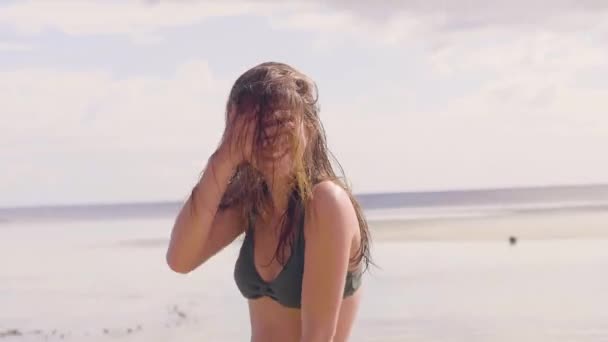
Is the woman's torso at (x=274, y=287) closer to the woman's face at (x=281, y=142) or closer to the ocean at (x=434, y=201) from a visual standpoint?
the woman's face at (x=281, y=142)

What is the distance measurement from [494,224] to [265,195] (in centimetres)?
2158

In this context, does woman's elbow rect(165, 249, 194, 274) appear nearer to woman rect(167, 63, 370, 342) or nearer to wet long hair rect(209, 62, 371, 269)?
woman rect(167, 63, 370, 342)

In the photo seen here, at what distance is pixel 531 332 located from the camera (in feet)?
27.9

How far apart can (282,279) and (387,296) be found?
7.31 metres

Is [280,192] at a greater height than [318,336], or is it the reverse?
[280,192]

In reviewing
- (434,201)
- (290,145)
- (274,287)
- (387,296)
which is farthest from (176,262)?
(434,201)

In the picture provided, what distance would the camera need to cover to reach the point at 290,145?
2809 millimetres

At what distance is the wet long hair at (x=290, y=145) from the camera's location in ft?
9.06

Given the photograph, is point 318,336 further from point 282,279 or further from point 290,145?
point 290,145

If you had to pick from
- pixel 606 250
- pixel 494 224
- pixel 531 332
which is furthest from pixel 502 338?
pixel 494 224

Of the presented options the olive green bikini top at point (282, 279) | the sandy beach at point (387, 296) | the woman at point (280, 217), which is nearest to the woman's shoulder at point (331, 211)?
the woman at point (280, 217)

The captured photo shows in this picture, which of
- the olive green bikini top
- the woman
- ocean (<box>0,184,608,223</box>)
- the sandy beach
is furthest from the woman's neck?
ocean (<box>0,184,608,223</box>)

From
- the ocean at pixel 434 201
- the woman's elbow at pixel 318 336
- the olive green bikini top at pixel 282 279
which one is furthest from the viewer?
the ocean at pixel 434 201

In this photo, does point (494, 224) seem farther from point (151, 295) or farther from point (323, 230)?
point (323, 230)
